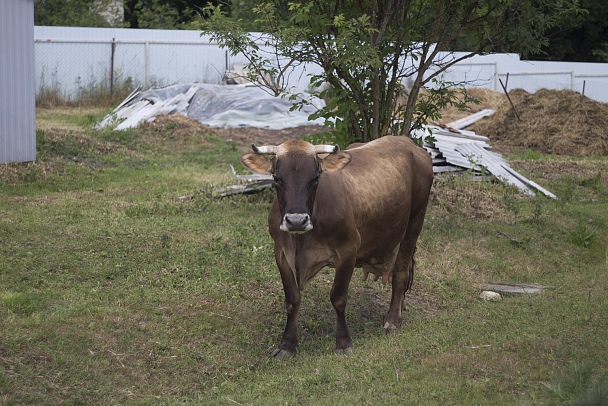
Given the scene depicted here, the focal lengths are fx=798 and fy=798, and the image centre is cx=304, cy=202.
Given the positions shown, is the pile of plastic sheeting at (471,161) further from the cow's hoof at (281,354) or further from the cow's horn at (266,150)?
the cow's hoof at (281,354)

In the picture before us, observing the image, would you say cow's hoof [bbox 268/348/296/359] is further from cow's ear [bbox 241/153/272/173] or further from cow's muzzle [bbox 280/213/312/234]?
cow's ear [bbox 241/153/272/173]

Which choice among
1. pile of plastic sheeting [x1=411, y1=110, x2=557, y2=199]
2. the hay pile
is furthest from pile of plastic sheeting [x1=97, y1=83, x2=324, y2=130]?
pile of plastic sheeting [x1=411, y1=110, x2=557, y2=199]

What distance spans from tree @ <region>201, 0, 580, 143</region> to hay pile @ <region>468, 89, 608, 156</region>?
9.40m

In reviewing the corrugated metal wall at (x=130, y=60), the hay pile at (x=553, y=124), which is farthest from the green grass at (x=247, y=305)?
the corrugated metal wall at (x=130, y=60)

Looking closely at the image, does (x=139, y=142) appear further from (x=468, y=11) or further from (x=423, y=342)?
(x=423, y=342)

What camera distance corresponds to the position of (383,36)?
11172 millimetres

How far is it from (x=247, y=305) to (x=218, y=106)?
14364 millimetres

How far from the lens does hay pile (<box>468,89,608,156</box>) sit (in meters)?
20.8

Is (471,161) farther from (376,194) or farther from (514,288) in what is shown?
(376,194)

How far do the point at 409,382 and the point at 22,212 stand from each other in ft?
21.1

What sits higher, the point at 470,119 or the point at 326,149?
the point at 326,149

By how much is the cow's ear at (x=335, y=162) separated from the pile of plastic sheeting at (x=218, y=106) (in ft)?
44.3

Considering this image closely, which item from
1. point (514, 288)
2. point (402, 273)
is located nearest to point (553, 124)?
point (514, 288)

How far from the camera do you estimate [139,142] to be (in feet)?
57.0
